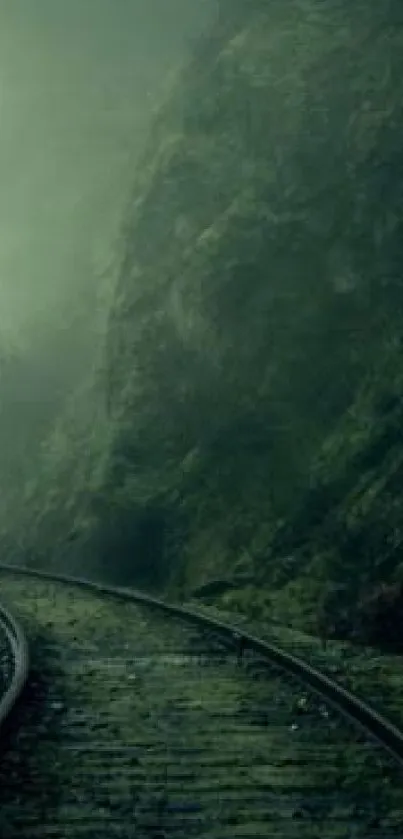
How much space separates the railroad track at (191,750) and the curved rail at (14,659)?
6.7 inches

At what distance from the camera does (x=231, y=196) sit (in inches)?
1062

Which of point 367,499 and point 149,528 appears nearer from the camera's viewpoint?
point 367,499

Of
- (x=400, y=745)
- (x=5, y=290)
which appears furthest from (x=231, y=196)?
(x=5, y=290)

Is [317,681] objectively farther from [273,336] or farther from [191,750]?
[273,336]

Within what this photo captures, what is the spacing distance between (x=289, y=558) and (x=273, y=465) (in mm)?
2980

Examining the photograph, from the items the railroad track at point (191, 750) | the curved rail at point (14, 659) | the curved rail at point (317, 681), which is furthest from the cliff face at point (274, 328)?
the railroad track at point (191, 750)

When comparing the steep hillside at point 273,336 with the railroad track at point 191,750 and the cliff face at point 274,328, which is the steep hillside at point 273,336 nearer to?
the cliff face at point 274,328

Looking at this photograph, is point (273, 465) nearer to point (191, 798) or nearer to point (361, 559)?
point (361, 559)

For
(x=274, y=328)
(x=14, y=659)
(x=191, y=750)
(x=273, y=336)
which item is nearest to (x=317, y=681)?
(x=191, y=750)

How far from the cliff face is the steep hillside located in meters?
0.05

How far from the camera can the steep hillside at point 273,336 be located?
18578mm

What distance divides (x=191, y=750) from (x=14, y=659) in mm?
4255

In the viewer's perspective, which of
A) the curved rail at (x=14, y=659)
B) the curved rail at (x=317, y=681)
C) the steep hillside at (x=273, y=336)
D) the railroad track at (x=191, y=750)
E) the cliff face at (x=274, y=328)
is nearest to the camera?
the railroad track at (x=191, y=750)

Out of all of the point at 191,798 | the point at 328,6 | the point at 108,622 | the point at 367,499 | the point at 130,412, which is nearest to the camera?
the point at 191,798
